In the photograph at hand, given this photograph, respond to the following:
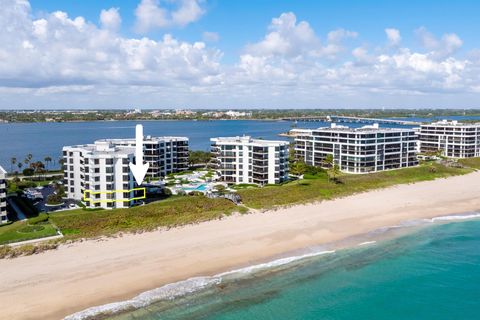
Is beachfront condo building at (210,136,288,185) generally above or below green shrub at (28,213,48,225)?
above

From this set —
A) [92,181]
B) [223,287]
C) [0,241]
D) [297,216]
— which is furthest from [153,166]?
[223,287]

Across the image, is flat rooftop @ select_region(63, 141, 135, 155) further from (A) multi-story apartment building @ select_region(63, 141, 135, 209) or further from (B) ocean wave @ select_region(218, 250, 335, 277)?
(B) ocean wave @ select_region(218, 250, 335, 277)

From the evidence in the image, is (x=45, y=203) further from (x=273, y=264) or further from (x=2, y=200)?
(x=273, y=264)

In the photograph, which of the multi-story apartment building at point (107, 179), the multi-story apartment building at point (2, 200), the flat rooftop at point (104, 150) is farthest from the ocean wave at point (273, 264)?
the multi-story apartment building at point (2, 200)

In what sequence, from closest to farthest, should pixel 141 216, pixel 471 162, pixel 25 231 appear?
pixel 25 231, pixel 141 216, pixel 471 162

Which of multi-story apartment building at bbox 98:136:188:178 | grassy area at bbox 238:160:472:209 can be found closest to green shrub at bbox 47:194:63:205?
multi-story apartment building at bbox 98:136:188:178

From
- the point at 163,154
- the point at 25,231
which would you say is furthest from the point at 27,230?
the point at 163,154

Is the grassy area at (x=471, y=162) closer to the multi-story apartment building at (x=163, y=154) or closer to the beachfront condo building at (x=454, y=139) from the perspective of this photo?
the beachfront condo building at (x=454, y=139)
